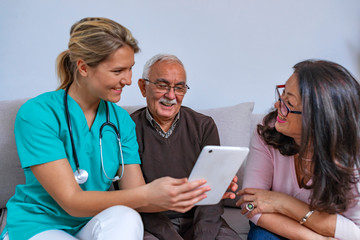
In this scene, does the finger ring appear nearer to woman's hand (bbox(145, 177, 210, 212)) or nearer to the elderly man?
the elderly man

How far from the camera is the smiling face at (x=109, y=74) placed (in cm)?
142

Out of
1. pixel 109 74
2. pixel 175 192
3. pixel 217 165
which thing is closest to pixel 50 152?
pixel 109 74

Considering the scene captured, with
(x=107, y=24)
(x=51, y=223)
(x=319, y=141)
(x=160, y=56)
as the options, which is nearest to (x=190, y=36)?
(x=160, y=56)

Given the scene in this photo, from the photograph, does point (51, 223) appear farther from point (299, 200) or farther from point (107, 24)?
point (299, 200)

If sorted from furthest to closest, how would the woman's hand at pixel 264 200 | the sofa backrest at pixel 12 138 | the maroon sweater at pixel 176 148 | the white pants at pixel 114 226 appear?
the sofa backrest at pixel 12 138
the maroon sweater at pixel 176 148
the woman's hand at pixel 264 200
the white pants at pixel 114 226

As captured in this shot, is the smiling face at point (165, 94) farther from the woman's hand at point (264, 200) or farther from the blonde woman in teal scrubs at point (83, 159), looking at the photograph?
the woman's hand at point (264, 200)

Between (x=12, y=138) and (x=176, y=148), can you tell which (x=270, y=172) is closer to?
(x=176, y=148)

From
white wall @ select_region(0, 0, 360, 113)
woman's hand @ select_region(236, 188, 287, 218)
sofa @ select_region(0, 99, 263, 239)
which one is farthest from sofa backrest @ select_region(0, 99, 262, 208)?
woman's hand @ select_region(236, 188, 287, 218)

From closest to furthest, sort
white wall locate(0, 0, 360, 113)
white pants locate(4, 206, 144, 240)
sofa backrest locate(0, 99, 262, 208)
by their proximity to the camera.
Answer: white pants locate(4, 206, 144, 240), sofa backrest locate(0, 99, 262, 208), white wall locate(0, 0, 360, 113)

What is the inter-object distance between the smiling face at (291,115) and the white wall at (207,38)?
1006 mm

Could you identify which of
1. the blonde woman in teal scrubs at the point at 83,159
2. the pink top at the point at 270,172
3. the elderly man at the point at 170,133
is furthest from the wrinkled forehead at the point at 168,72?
the pink top at the point at 270,172

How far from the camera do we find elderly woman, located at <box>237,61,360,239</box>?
142 centimetres

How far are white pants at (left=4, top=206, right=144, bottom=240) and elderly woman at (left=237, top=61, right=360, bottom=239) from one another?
0.50m

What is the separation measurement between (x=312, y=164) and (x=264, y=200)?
22 centimetres
